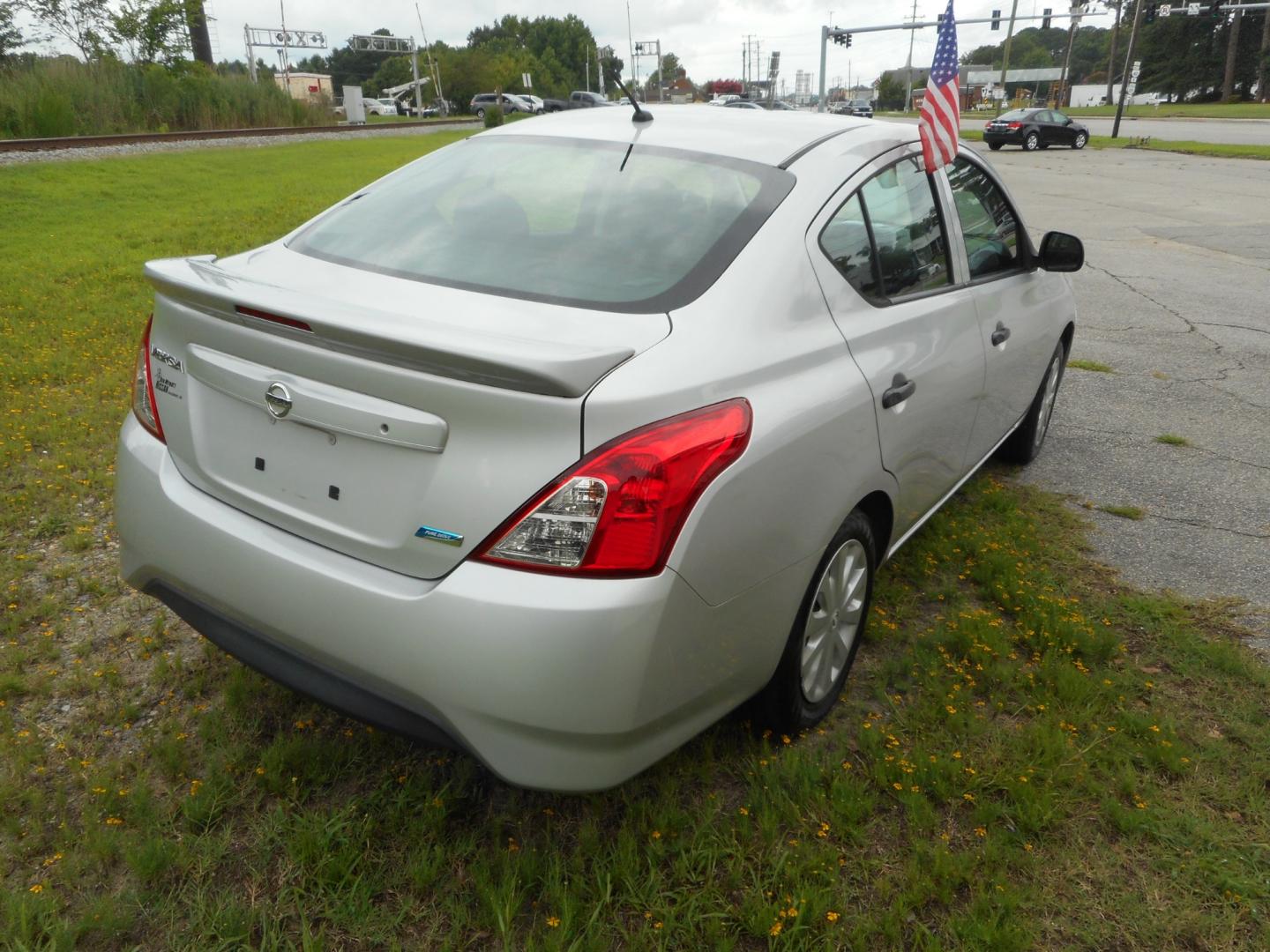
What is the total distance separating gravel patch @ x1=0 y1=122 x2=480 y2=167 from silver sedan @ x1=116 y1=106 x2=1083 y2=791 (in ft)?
50.7

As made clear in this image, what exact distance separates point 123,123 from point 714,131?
22408 mm

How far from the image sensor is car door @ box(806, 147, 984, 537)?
8.95 feet

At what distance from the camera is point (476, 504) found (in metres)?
1.94

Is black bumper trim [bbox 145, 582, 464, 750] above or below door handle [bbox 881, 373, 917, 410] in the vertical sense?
below

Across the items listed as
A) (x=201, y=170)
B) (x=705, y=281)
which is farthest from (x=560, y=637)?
(x=201, y=170)

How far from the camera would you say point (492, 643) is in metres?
1.91

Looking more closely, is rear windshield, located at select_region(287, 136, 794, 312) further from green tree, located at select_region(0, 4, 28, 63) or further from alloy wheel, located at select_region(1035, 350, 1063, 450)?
green tree, located at select_region(0, 4, 28, 63)

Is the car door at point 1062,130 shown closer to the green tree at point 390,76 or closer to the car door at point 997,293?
the car door at point 997,293

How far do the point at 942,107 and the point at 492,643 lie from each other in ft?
10.0

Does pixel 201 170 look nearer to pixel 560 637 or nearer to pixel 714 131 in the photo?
pixel 714 131

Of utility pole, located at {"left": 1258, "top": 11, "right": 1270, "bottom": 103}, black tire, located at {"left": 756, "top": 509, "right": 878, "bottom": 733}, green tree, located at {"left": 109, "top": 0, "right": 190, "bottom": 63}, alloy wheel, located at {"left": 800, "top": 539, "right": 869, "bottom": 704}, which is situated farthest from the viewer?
utility pole, located at {"left": 1258, "top": 11, "right": 1270, "bottom": 103}

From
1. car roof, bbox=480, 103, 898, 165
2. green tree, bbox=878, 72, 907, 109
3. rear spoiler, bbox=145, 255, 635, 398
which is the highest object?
car roof, bbox=480, 103, 898, 165

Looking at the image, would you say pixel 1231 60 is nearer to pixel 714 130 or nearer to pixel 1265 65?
pixel 1265 65

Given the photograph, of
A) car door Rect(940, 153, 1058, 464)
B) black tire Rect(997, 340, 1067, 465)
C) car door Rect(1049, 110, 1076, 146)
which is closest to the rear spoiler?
car door Rect(940, 153, 1058, 464)
